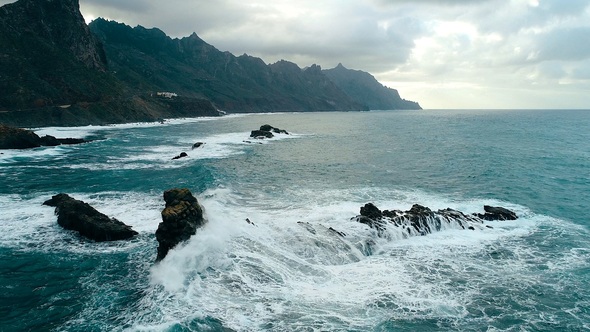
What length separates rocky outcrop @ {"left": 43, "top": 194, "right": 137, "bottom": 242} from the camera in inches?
929

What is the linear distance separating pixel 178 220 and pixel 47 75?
122 m

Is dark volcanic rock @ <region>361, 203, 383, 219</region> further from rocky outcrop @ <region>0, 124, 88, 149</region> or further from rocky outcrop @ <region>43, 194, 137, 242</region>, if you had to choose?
rocky outcrop @ <region>0, 124, 88, 149</region>

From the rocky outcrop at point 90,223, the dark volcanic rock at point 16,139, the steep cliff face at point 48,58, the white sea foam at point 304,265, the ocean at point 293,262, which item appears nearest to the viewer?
the ocean at point 293,262

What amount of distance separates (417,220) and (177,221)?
16.6m

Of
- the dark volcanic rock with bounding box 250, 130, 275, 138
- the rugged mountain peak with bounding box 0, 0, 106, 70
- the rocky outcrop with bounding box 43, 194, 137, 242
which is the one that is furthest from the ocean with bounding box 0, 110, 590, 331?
the rugged mountain peak with bounding box 0, 0, 106, 70

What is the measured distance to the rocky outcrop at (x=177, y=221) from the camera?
66.5ft

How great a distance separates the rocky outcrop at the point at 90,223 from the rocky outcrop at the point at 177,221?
152 inches

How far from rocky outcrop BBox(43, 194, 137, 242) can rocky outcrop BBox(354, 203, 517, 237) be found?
1607 cm

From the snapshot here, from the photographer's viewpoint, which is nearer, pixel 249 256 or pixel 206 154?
pixel 249 256

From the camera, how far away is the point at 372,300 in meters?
17.3

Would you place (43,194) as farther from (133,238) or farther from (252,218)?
(252,218)

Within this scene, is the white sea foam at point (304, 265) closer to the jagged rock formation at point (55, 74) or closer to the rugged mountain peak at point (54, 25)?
the jagged rock formation at point (55, 74)

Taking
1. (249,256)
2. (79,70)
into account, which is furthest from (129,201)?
(79,70)

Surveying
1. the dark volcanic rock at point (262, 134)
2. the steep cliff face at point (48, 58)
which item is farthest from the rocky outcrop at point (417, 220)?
the steep cliff face at point (48, 58)
